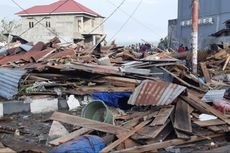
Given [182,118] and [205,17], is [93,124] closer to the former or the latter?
[182,118]

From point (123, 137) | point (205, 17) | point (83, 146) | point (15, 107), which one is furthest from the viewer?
point (205, 17)

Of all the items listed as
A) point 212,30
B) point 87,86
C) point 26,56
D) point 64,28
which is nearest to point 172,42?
point 212,30

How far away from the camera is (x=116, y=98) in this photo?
34.0 ft

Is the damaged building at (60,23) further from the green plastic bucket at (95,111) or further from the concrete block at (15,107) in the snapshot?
the green plastic bucket at (95,111)

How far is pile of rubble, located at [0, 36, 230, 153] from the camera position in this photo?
7.07 metres

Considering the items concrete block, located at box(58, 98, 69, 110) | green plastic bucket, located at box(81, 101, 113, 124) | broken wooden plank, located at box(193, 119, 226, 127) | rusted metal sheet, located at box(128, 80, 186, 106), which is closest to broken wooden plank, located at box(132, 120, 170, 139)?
broken wooden plank, located at box(193, 119, 226, 127)

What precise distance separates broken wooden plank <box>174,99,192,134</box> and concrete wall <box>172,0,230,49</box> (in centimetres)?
2269

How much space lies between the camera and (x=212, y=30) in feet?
116

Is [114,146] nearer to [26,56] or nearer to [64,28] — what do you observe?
[26,56]

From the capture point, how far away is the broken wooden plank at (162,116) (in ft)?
24.6

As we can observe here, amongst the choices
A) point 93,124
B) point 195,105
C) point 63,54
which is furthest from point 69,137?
point 63,54

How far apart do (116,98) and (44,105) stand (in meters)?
1.95

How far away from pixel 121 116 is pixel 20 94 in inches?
129

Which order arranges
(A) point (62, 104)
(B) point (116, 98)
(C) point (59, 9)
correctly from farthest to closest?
(C) point (59, 9)
(A) point (62, 104)
(B) point (116, 98)
